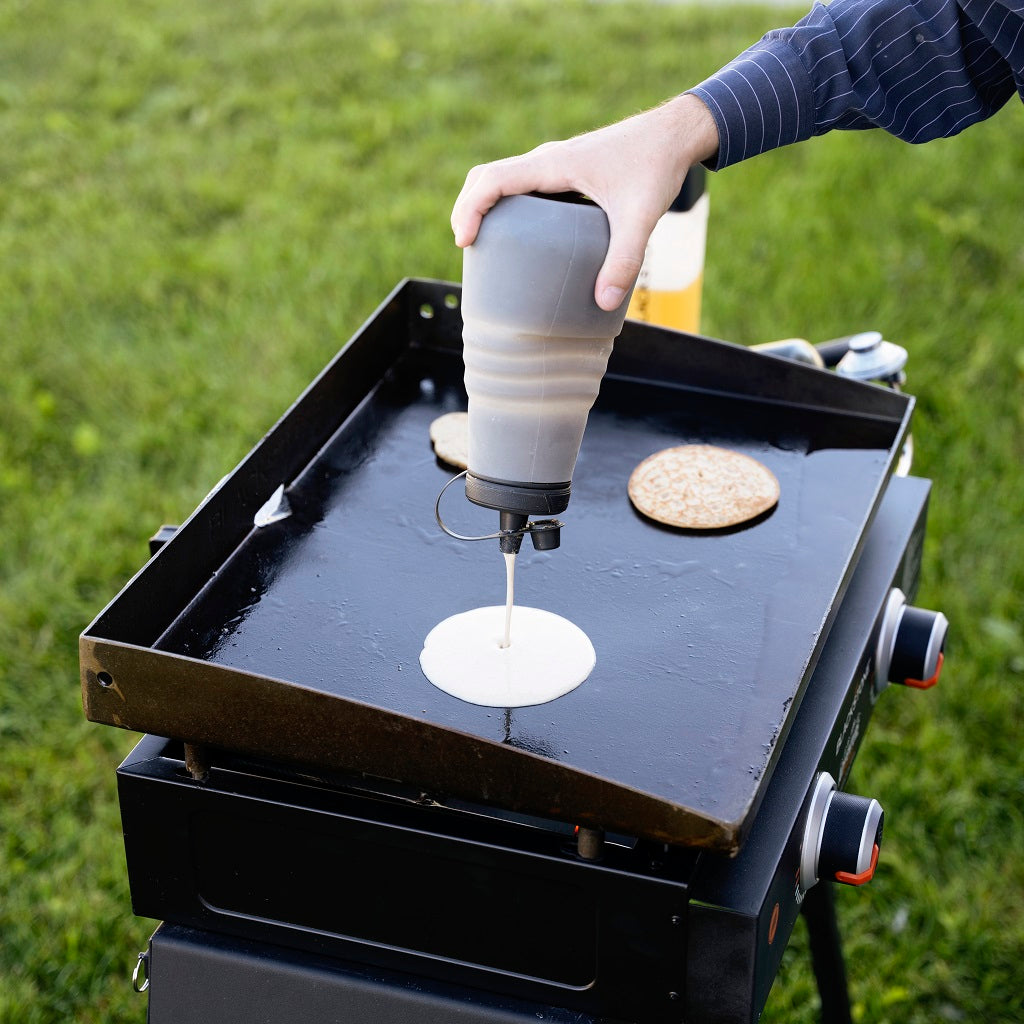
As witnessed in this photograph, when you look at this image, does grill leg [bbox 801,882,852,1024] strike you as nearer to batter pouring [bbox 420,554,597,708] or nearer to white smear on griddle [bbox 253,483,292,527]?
batter pouring [bbox 420,554,597,708]

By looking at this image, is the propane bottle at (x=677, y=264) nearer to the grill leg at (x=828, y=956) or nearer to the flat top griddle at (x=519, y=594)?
the flat top griddle at (x=519, y=594)

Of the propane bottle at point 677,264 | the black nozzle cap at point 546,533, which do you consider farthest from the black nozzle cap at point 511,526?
the propane bottle at point 677,264

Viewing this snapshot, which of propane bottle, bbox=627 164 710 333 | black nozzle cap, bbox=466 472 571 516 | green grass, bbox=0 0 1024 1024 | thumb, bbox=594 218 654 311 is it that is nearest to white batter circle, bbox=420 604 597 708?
black nozzle cap, bbox=466 472 571 516

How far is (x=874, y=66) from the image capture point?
155 cm

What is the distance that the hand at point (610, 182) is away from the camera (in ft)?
3.60

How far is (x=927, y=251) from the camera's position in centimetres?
415

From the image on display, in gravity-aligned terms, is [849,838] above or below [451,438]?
below

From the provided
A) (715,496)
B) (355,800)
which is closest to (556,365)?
(355,800)

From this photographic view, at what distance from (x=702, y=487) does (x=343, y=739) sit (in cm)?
72

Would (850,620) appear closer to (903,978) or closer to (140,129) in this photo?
(903,978)

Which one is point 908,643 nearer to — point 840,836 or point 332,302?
point 840,836

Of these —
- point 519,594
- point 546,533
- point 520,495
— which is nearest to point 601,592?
point 519,594

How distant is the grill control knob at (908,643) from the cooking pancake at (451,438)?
611mm

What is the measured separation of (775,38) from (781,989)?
66.1 inches
